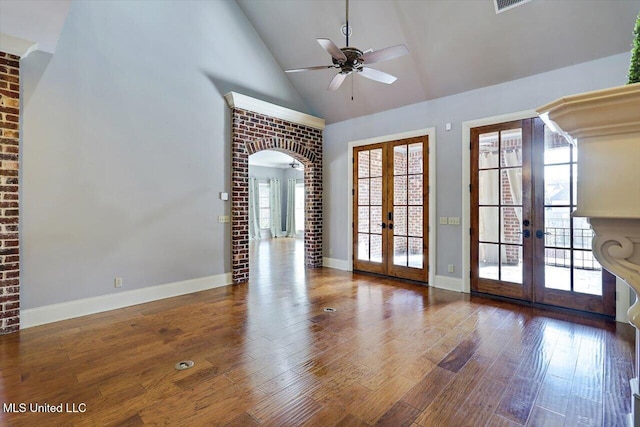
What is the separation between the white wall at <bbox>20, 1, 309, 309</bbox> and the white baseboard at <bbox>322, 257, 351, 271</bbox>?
7.02ft

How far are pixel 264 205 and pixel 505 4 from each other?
33.0 ft

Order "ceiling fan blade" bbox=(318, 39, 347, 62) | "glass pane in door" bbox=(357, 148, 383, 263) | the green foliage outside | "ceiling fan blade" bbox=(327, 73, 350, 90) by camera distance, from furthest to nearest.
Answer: "glass pane in door" bbox=(357, 148, 383, 263), "ceiling fan blade" bbox=(327, 73, 350, 90), "ceiling fan blade" bbox=(318, 39, 347, 62), the green foliage outside

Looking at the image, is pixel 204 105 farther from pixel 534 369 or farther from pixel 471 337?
pixel 534 369

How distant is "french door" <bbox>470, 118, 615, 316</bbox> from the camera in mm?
3635

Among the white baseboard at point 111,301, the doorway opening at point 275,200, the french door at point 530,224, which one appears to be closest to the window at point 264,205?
the doorway opening at point 275,200

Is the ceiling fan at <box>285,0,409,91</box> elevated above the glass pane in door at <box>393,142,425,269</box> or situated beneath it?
elevated above

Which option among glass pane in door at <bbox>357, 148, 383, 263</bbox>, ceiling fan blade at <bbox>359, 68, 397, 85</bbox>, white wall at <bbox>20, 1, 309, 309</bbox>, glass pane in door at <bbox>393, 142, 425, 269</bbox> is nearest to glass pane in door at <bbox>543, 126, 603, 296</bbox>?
glass pane in door at <bbox>393, 142, 425, 269</bbox>

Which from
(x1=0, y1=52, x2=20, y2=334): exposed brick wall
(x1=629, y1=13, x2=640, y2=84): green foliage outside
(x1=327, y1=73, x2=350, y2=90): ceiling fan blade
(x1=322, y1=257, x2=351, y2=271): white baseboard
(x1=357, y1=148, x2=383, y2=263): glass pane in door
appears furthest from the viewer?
(x1=322, y1=257, x2=351, y2=271): white baseboard

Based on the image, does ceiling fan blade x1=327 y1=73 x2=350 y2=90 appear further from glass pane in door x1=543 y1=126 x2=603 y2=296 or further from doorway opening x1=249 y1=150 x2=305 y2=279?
doorway opening x1=249 y1=150 x2=305 y2=279

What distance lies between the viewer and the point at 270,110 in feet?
17.7

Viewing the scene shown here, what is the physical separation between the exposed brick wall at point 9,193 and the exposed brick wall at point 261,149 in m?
2.52

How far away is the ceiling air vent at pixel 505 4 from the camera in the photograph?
3346 mm

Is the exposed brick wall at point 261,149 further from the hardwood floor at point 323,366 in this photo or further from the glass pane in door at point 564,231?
the glass pane in door at point 564,231

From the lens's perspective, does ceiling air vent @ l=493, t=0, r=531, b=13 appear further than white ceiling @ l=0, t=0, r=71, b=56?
Yes
